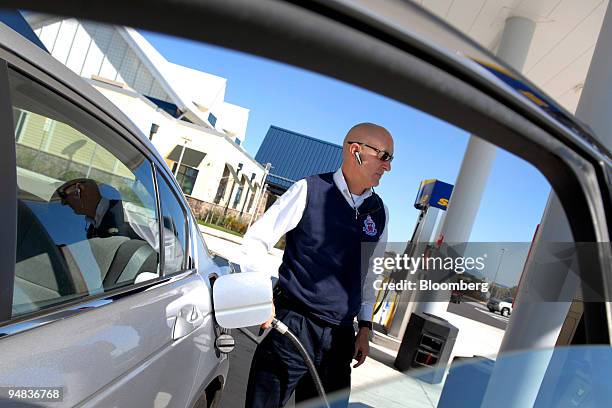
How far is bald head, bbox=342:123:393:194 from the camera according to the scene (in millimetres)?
1695

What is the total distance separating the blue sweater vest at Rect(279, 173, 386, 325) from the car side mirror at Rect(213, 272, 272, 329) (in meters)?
0.38

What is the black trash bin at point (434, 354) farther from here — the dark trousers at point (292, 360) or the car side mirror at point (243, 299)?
the dark trousers at point (292, 360)

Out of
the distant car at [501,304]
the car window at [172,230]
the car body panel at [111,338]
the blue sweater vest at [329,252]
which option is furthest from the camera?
the blue sweater vest at [329,252]

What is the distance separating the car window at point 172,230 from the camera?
2.04 metres

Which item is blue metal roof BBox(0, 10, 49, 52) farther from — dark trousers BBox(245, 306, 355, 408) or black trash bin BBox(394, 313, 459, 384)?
dark trousers BBox(245, 306, 355, 408)

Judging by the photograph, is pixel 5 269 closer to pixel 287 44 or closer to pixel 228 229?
pixel 287 44

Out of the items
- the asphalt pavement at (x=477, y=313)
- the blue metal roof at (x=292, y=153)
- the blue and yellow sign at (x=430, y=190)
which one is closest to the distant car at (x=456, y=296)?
the asphalt pavement at (x=477, y=313)

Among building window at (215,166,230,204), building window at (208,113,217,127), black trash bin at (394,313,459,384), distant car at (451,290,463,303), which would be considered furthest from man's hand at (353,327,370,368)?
building window at (215,166,230,204)

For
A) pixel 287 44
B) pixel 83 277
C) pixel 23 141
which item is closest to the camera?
pixel 287 44

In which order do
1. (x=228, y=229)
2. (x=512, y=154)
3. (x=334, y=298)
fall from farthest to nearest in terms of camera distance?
1. (x=228, y=229)
2. (x=334, y=298)
3. (x=512, y=154)

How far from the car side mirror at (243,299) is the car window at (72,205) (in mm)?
247

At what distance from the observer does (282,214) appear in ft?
7.34

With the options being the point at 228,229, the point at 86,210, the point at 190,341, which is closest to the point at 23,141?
the point at 86,210

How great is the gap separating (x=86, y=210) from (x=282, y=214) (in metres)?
0.87
